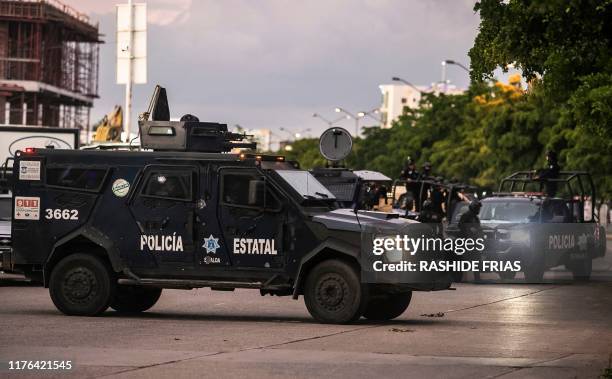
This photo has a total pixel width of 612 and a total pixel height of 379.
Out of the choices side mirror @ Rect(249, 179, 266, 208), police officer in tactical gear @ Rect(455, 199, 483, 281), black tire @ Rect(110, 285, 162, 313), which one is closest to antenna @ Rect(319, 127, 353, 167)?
police officer in tactical gear @ Rect(455, 199, 483, 281)

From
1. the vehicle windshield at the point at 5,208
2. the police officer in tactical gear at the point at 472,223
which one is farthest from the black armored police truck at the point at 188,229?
the police officer in tactical gear at the point at 472,223

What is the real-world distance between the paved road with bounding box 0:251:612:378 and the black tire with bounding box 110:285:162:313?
28 cm

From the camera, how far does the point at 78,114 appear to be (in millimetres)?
118625

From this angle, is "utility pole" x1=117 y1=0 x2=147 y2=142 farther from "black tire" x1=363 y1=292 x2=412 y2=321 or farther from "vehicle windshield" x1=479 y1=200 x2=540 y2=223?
"black tire" x1=363 y1=292 x2=412 y2=321

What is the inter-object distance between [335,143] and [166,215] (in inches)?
392

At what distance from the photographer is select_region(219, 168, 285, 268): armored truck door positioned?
17.9m

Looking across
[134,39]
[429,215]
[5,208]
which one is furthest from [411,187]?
[134,39]

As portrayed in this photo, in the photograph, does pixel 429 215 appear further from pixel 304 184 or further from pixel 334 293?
pixel 334 293

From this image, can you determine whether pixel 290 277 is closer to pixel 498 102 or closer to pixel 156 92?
pixel 156 92

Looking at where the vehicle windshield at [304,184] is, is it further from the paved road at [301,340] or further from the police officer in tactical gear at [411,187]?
the police officer in tactical gear at [411,187]

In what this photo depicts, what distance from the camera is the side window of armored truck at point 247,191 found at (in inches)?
707

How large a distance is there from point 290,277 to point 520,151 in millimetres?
→ 53393

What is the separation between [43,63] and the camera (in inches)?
4348

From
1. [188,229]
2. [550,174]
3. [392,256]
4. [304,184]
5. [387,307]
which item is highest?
[550,174]
